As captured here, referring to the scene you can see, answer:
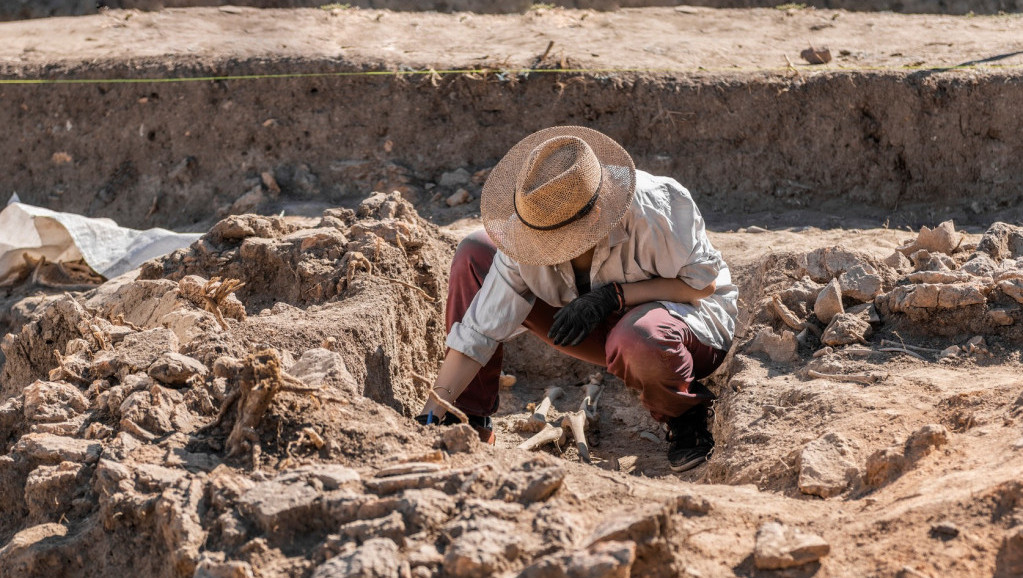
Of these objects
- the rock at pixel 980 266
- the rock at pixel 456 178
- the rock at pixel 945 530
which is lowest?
the rock at pixel 456 178

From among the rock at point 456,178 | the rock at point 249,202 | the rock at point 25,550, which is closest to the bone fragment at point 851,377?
the rock at point 25,550

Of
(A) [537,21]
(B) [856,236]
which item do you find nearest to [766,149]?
(B) [856,236]

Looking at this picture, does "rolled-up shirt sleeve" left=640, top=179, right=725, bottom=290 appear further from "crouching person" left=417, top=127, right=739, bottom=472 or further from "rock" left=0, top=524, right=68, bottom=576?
"rock" left=0, top=524, right=68, bottom=576

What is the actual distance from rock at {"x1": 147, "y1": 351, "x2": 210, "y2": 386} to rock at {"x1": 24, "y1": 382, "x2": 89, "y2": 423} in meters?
0.28

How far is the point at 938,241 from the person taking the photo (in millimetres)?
4539

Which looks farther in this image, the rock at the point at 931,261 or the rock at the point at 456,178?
the rock at the point at 456,178

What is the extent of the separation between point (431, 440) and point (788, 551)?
100 centimetres

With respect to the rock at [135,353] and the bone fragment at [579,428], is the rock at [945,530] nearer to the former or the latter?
the bone fragment at [579,428]

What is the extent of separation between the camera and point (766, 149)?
22.4 feet

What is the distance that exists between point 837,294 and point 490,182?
4.97 feet

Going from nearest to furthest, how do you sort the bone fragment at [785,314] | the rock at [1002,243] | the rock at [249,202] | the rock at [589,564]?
the rock at [589,564], the bone fragment at [785,314], the rock at [1002,243], the rock at [249,202]

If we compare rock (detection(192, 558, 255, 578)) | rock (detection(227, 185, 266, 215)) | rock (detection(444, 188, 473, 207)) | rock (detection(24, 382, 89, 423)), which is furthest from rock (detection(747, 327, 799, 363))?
rock (detection(227, 185, 266, 215))

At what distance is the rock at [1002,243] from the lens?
4.30 m

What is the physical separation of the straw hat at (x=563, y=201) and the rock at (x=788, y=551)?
131cm
